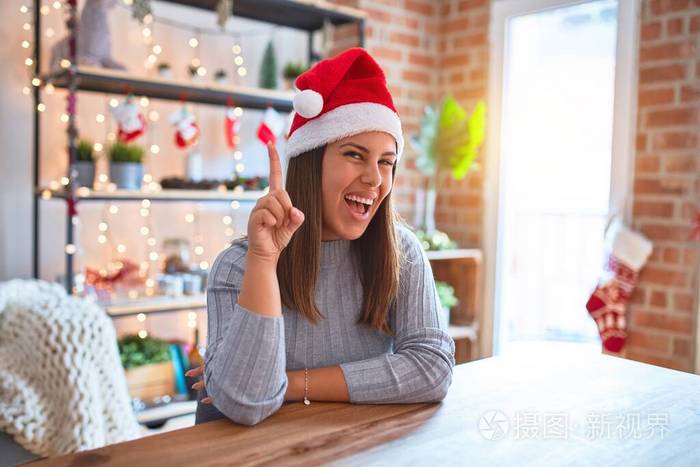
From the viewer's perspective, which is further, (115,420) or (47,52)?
(47,52)

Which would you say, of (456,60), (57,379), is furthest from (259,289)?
(456,60)

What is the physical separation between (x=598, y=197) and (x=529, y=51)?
180 cm

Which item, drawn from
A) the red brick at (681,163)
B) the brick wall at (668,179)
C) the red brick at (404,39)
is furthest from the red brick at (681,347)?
the red brick at (404,39)

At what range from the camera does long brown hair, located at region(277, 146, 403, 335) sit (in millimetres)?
1301

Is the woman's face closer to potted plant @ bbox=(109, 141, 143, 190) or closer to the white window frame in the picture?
potted plant @ bbox=(109, 141, 143, 190)

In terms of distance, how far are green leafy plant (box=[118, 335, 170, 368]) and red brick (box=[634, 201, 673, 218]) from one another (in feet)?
6.77

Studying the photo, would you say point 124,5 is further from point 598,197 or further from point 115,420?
point 598,197

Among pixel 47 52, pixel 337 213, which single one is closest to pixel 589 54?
pixel 47 52

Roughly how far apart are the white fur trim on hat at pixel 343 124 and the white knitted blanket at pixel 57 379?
3.24ft

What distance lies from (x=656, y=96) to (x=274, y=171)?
223cm

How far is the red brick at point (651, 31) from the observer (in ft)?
9.23

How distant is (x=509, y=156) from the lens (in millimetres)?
3521

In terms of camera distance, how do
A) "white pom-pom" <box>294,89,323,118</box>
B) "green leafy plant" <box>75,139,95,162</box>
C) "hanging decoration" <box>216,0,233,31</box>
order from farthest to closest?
"hanging decoration" <box>216,0,233,31</box> < "green leafy plant" <box>75,139,95,162</box> < "white pom-pom" <box>294,89,323,118</box>

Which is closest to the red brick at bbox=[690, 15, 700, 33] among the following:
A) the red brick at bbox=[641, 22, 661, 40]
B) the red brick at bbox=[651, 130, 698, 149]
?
the red brick at bbox=[641, 22, 661, 40]
